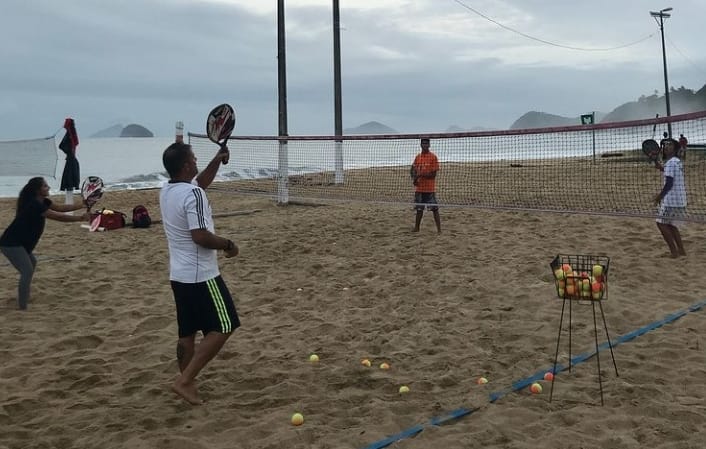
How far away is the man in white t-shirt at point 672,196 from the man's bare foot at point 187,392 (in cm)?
591

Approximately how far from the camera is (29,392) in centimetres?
410

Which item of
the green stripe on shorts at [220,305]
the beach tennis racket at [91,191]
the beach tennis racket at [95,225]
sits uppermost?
the beach tennis racket at [91,191]

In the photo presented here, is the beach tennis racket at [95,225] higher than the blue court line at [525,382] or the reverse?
higher

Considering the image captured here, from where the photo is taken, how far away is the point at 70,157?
13.0 metres

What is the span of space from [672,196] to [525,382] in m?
4.55

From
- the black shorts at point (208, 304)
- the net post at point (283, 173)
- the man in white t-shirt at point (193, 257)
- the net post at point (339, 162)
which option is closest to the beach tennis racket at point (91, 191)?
the man in white t-shirt at point (193, 257)

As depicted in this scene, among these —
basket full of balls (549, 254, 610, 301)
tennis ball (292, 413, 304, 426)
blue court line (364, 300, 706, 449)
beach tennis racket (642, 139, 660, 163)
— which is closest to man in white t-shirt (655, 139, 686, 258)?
beach tennis racket (642, 139, 660, 163)

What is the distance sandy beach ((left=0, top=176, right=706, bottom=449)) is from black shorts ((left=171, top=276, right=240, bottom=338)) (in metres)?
0.55

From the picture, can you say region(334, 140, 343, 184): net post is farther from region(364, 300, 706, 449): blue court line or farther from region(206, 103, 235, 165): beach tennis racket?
region(206, 103, 235, 165): beach tennis racket

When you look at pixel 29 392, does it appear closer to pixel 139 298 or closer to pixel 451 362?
pixel 139 298

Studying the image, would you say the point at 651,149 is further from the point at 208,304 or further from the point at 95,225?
the point at 95,225

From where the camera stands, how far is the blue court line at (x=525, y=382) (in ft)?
10.9

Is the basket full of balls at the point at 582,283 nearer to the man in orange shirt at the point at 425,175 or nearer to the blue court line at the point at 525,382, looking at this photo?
the blue court line at the point at 525,382

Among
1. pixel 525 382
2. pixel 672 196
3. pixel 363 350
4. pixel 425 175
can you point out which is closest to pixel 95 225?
pixel 425 175
